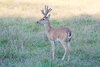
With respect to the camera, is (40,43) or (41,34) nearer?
(40,43)

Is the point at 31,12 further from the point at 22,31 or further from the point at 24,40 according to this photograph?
the point at 24,40

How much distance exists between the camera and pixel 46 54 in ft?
27.1

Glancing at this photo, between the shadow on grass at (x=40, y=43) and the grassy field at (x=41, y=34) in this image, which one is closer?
the shadow on grass at (x=40, y=43)

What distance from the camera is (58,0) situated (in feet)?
59.3

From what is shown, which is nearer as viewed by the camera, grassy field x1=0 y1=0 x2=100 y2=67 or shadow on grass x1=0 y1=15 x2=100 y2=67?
shadow on grass x1=0 y1=15 x2=100 y2=67

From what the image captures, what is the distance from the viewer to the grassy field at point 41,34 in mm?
7684

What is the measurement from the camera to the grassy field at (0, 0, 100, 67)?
7.68 m

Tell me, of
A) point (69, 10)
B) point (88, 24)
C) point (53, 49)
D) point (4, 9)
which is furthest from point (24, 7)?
point (53, 49)

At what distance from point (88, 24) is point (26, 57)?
4.52 m

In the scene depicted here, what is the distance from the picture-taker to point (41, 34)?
10.3 metres

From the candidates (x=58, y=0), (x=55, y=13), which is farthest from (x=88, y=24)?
(x=58, y=0)

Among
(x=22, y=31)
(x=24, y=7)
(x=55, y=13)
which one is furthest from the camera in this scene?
(x=24, y=7)

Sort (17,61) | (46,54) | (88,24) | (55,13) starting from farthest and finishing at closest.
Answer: (55,13)
(88,24)
(46,54)
(17,61)

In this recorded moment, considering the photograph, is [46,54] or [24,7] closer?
[46,54]
